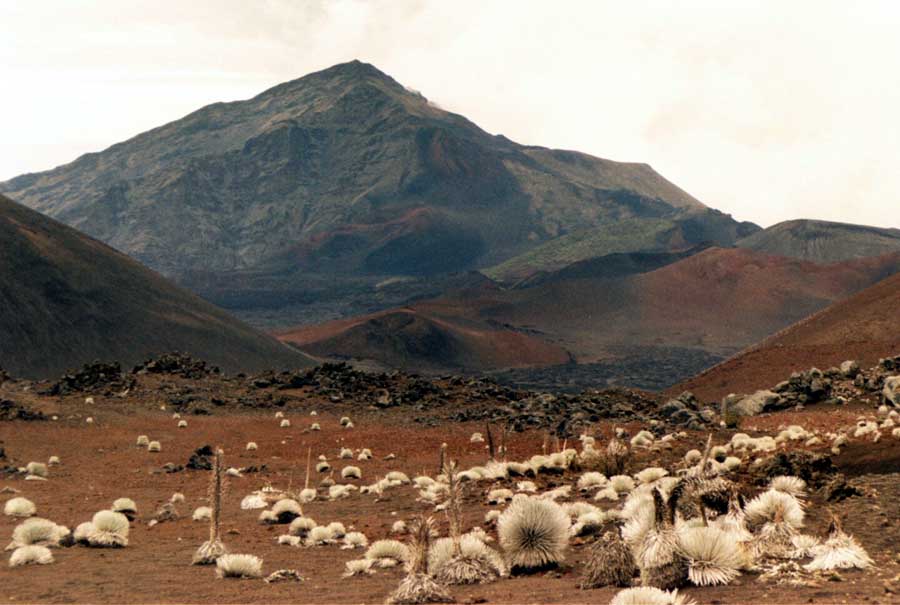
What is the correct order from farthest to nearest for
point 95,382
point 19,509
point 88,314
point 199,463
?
point 88,314 → point 95,382 → point 199,463 → point 19,509

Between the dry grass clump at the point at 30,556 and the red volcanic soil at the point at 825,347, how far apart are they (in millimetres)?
44675

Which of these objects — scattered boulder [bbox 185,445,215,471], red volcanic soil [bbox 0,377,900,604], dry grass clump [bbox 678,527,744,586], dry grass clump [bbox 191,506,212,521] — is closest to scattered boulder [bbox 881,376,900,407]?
red volcanic soil [bbox 0,377,900,604]

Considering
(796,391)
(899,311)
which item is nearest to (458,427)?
(796,391)

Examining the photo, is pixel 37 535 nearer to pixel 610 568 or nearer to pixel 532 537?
pixel 532 537

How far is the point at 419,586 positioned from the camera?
11273mm

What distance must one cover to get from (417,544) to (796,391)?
29389mm

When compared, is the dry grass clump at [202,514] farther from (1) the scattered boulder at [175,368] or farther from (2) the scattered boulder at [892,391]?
(1) the scattered boulder at [175,368]

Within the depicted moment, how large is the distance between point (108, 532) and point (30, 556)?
2233 mm

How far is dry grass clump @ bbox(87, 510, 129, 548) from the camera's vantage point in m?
17.5

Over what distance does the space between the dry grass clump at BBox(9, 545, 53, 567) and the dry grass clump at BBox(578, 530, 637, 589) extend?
351 inches

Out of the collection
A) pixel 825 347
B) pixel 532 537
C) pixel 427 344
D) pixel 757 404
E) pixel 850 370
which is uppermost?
pixel 427 344

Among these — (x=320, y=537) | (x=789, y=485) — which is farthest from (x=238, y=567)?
(x=789, y=485)

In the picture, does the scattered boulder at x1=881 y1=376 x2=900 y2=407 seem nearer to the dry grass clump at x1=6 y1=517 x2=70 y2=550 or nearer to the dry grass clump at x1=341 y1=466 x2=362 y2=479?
the dry grass clump at x1=341 y1=466 x2=362 y2=479

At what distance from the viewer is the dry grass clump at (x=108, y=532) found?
57.5 feet
